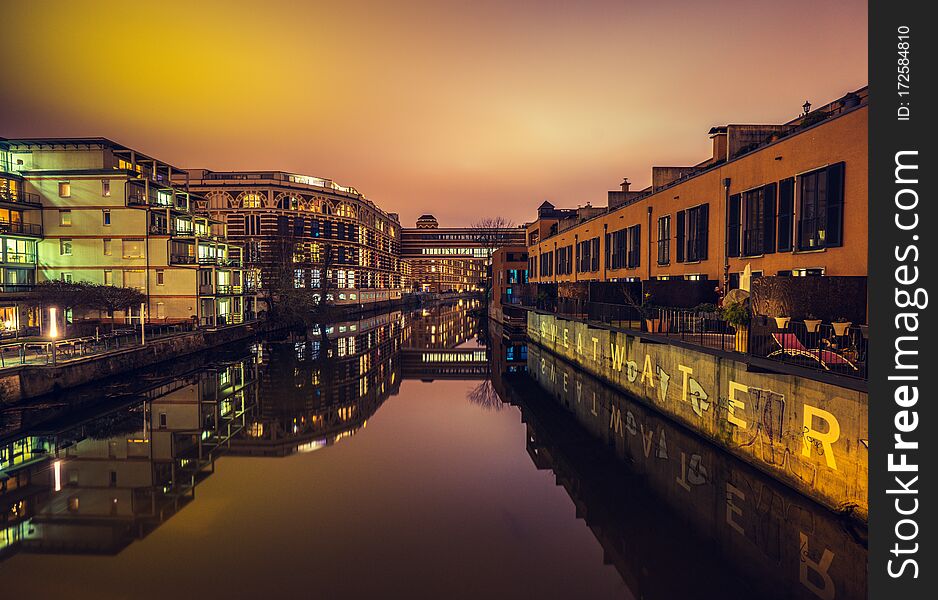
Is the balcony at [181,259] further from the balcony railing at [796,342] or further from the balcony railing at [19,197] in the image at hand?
the balcony railing at [796,342]

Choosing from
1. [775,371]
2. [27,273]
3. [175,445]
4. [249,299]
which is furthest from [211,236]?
[775,371]

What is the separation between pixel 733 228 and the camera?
65.7ft

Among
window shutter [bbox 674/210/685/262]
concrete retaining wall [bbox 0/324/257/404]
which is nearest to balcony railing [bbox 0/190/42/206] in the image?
concrete retaining wall [bbox 0/324/257/404]

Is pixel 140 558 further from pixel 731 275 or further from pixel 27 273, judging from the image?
pixel 27 273

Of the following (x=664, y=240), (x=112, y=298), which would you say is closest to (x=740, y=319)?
(x=664, y=240)

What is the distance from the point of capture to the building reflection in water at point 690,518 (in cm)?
929

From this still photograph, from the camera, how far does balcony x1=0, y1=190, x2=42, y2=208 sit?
1491 inches

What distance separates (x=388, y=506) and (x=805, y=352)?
11.3 metres

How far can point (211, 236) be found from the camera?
52031 millimetres

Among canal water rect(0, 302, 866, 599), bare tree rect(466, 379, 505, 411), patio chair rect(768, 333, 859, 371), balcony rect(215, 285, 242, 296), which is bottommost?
bare tree rect(466, 379, 505, 411)

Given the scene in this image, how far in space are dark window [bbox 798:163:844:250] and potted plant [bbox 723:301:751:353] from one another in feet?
13.9

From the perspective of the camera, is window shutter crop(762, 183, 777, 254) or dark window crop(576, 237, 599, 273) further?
dark window crop(576, 237, 599, 273)

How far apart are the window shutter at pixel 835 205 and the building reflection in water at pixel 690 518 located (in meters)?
7.49

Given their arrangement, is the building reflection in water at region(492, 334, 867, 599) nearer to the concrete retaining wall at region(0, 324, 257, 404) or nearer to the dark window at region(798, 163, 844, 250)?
the dark window at region(798, 163, 844, 250)
